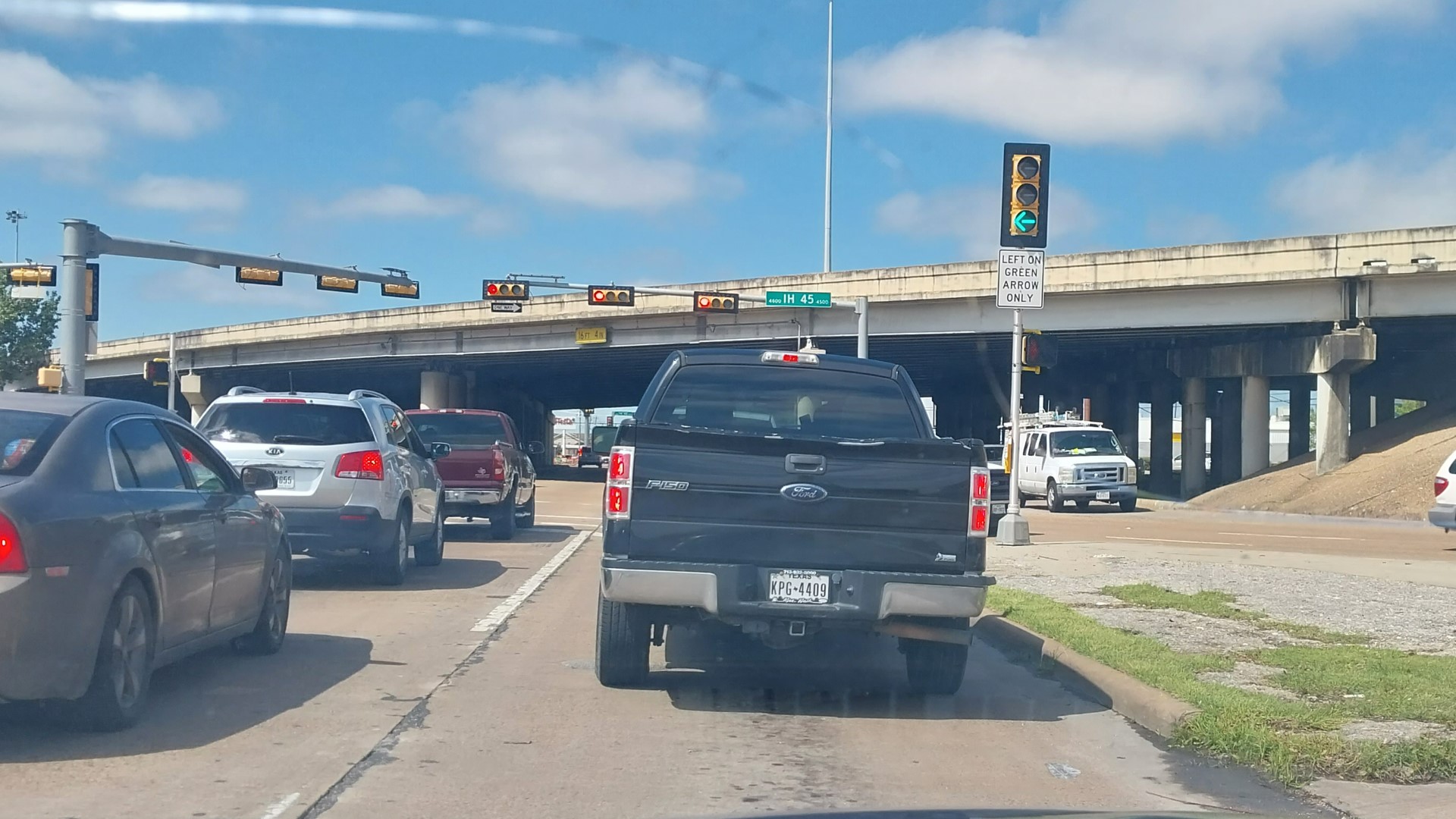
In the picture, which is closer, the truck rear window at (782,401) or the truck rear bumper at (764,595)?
the truck rear bumper at (764,595)

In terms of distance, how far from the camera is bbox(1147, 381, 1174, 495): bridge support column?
2207 inches

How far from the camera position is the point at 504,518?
20.4 m

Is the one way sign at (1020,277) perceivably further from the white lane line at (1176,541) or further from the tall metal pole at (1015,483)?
the white lane line at (1176,541)

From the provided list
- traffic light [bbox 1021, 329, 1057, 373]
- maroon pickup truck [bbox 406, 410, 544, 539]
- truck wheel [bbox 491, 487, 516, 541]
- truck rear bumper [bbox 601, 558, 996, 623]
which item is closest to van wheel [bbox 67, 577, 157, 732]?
truck rear bumper [bbox 601, 558, 996, 623]

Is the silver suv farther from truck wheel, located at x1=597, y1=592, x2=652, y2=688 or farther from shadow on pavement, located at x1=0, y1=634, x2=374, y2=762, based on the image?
truck wheel, located at x1=597, y1=592, x2=652, y2=688

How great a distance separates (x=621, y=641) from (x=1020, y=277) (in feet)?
37.1

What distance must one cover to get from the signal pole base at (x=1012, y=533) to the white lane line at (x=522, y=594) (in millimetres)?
5890

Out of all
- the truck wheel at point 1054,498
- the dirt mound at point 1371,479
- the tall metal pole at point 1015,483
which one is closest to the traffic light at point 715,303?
the truck wheel at point 1054,498

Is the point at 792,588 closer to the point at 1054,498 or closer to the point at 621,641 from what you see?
the point at 621,641

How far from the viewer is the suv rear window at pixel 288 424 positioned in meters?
13.1

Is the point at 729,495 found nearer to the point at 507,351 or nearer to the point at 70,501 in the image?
the point at 70,501

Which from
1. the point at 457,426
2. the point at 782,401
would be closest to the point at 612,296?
the point at 457,426

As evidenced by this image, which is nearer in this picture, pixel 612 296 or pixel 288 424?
pixel 288 424

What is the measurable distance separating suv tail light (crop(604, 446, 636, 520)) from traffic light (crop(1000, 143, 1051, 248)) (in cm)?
1123
